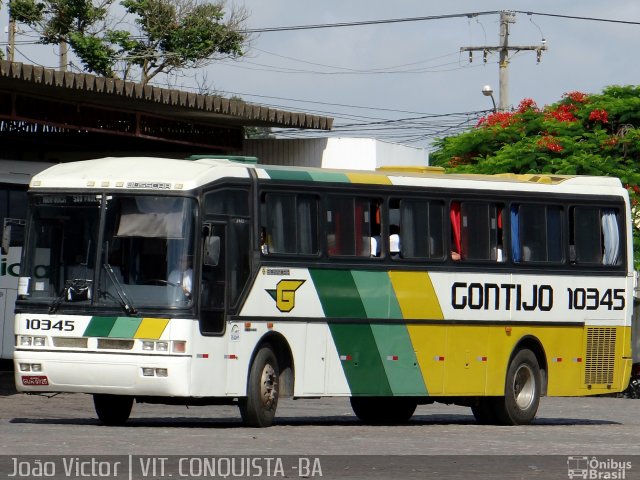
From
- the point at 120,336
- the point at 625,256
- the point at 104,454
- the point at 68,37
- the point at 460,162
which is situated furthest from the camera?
the point at 68,37

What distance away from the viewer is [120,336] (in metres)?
17.9

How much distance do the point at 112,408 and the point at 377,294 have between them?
3514 mm

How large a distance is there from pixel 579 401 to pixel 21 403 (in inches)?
489

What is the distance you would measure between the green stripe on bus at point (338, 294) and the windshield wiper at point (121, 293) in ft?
8.02

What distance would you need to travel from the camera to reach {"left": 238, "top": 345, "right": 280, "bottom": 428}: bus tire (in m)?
18.6

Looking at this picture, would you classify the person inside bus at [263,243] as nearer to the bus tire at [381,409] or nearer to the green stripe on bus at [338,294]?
the green stripe on bus at [338,294]

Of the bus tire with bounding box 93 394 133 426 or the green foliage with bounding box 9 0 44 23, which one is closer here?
the bus tire with bounding box 93 394 133 426

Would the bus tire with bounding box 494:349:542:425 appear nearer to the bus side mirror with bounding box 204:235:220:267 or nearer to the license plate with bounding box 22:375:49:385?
the bus side mirror with bounding box 204:235:220:267

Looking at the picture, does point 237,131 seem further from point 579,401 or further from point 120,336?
point 120,336

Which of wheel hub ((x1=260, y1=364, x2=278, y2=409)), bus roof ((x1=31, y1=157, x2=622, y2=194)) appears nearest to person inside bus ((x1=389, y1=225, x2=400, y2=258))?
bus roof ((x1=31, y1=157, x2=622, y2=194))

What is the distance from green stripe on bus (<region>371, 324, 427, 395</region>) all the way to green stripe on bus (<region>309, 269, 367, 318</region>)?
39 cm

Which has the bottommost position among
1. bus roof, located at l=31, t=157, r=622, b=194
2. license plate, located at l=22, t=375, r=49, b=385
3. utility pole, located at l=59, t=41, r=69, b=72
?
license plate, located at l=22, t=375, r=49, b=385

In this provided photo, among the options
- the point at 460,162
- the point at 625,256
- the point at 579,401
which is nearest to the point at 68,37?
the point at 460,162

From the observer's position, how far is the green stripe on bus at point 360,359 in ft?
64.6
